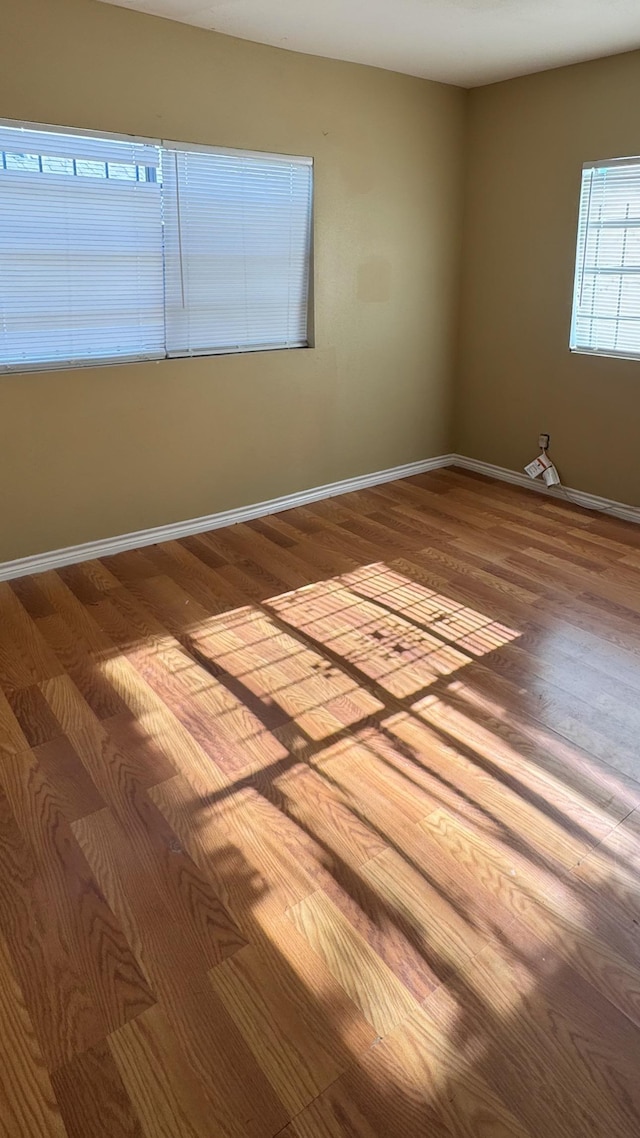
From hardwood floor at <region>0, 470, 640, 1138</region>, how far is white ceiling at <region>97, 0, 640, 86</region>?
2397mm

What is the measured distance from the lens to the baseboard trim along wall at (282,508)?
11.6ft

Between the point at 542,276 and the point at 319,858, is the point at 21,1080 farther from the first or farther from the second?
the point at 542,276


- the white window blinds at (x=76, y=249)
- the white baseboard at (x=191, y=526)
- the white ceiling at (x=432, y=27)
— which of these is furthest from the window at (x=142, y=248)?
the white baseboard at (x=191, y=526)

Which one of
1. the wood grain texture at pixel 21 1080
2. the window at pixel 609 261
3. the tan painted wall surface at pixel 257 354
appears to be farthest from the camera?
the window at pixel 609 261

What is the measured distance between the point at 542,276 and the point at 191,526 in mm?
2522

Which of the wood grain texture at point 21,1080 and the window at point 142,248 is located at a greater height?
the window at point 142,248

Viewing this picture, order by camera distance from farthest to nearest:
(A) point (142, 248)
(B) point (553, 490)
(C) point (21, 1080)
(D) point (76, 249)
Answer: (B) point (553, 490)
(A) point (142, 248)
(D) point (76, 249)
(C) point (21, 1080)

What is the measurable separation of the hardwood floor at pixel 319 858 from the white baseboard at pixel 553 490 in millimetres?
990

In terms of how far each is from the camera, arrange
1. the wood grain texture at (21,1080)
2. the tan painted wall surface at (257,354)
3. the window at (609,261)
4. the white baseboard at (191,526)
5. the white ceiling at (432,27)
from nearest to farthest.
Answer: the wood grain texture at (21,1080), the white ceiling at (432,27), the tan painted wall surface at (257,354), the white baseboard at (191,526), the window at (609,261)

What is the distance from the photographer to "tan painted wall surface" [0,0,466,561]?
10.3ft

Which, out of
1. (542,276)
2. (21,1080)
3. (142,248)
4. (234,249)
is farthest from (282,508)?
(21,1080)

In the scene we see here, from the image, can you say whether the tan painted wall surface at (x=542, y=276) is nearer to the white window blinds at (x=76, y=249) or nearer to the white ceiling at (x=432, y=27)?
the white ceiling at (x=432, y=27)

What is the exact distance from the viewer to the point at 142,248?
3.43 m

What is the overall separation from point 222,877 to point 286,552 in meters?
2.12
